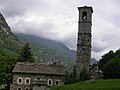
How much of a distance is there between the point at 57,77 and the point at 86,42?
468 inches

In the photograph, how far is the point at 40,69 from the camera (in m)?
71.4

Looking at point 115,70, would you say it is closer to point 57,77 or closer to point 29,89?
point 57,77

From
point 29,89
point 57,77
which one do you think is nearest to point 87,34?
point 57,77

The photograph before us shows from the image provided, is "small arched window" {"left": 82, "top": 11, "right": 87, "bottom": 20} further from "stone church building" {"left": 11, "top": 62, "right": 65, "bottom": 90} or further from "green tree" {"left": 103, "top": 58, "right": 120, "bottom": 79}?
"stone church building" {"left": 11, "top": 62, "right": 65, "bottom": 90}

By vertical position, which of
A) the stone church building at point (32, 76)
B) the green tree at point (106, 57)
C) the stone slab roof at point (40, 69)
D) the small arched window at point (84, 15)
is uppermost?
the small arched window at point (84, 15)

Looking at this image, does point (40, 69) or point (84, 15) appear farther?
point (84, 15)

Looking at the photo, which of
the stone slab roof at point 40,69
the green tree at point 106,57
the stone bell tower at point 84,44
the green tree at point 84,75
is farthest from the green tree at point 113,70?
the green tree at point 106,57

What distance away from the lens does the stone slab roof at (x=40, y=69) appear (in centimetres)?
7038

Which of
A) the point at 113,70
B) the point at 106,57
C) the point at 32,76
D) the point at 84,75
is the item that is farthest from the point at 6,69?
the point at 106,57

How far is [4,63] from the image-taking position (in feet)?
262

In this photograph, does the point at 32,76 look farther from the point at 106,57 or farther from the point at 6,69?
the point at 106,57

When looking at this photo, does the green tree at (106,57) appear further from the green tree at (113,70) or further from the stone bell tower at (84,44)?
the green tree at (113,70)

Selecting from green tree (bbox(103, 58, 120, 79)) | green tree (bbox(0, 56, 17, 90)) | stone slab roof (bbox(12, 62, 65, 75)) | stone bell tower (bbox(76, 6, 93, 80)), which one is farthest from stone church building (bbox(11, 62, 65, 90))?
green tree (bbox(103, 58, 120, 79))

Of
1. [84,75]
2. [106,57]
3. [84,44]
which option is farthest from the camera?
[106,57]
